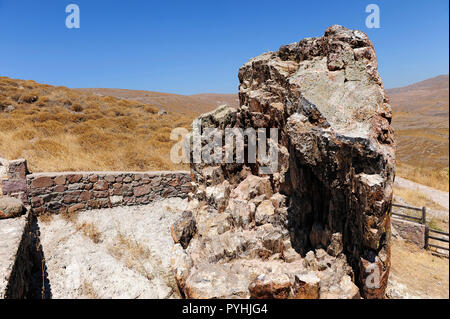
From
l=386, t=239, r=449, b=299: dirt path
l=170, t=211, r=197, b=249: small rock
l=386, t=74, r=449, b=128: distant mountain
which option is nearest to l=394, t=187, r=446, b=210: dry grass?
l=386, t=74, r=449, b=128: distant mountain

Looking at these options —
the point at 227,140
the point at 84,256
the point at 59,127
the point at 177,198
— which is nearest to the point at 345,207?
the point at 227,140

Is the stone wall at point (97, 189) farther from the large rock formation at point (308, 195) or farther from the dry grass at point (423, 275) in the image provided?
the dry grass at point (423, 275)

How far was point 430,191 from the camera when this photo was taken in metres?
17.0

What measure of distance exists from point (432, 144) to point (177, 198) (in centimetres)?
3164

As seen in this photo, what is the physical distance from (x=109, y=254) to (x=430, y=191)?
1994 cm

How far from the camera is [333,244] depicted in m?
3.96

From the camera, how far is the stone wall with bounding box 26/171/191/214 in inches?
309

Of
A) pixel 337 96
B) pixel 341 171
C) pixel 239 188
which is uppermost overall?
pixel 337 96

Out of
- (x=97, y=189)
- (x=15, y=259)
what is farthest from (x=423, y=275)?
(x=97, y=189)

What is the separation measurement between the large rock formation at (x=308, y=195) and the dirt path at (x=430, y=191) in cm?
1407

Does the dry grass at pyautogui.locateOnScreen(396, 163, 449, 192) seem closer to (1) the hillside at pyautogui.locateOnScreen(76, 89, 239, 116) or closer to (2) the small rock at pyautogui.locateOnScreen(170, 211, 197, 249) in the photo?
(2) the small rock at pyautogui.locateOnScreen(170, 211, 197, 249)

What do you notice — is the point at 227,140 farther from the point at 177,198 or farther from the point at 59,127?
the point at 59,127

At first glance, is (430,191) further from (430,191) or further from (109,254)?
(109,254)

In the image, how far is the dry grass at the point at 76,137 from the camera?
10930 mm
